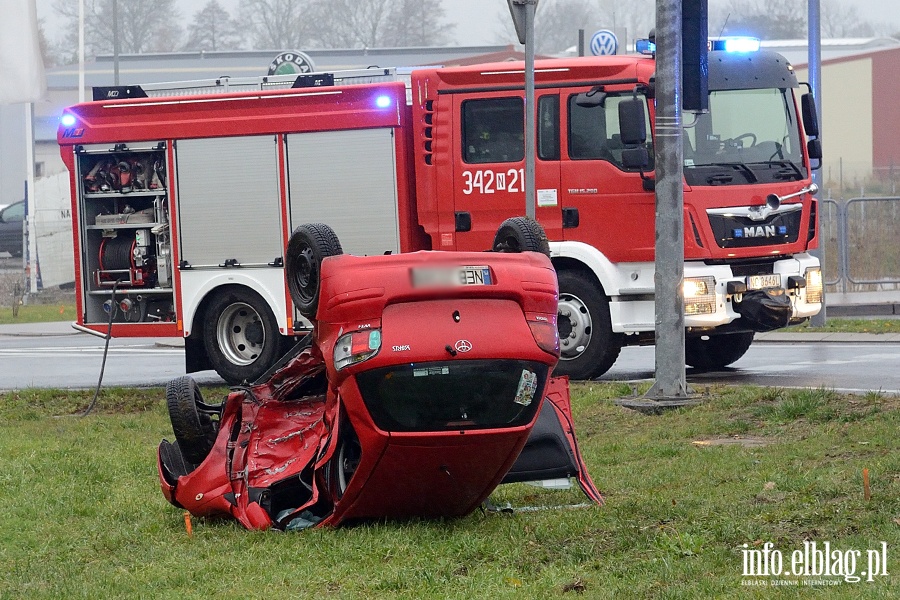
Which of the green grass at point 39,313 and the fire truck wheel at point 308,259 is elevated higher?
the fire truck wheel at point 308,259

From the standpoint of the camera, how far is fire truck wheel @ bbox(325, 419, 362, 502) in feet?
21.3

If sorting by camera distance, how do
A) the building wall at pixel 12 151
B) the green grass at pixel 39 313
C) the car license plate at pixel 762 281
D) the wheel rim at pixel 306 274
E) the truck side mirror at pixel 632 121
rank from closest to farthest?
the wheel rim at pixel 306 274, the truck side mirror at pixel 632 121, the car license plate at pixel 762 281, the green grass at pixel 39 313, the building wall at pixel 12 151

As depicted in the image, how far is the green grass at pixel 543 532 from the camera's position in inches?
213

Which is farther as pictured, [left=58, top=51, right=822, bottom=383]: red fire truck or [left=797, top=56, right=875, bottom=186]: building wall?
[left=797, top=56, right=875, bottom=186]: building wall

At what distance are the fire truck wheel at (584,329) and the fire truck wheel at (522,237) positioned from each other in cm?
616

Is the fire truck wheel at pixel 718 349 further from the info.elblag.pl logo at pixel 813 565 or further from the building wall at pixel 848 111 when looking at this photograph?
the building wall at pixel 848 111

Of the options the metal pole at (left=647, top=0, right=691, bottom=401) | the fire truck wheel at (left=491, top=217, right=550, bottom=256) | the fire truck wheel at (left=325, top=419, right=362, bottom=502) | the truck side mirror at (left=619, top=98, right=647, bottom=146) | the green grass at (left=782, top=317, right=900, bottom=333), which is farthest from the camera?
the green grass at (left=782, top=317, right=900, bottom=333)

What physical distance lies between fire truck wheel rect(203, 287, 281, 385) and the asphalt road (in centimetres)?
114

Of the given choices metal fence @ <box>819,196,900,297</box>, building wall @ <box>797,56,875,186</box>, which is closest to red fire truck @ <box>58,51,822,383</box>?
metal fence @ <box>819,196,900,297</box>

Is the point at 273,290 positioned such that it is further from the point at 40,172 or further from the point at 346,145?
the point at 40,172

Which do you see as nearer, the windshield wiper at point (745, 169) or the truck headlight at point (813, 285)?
the windshield wiper at point (745, 169)

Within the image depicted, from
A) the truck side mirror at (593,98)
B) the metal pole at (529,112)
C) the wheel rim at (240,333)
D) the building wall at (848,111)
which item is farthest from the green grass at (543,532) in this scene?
the building wall at (848,111)

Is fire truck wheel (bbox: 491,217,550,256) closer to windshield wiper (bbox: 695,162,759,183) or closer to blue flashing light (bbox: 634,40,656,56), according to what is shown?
windshield wiper (bbox: 695,162,759,183)

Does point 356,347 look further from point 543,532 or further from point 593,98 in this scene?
point 593,98
